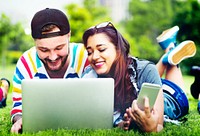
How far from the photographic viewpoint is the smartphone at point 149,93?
9.16 ft

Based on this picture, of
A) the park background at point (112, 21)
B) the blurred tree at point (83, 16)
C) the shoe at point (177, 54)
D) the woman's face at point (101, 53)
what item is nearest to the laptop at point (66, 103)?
the woman's face at point (101, 53)

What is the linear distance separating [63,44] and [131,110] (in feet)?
2.22

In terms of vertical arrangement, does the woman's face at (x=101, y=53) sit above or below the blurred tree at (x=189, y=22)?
below

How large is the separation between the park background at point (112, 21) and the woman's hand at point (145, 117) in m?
0.13

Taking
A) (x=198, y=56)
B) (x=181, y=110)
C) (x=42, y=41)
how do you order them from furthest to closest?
1. (x=198, y=56)
2. (x=181, y=110)
3. (x=42, y=41)

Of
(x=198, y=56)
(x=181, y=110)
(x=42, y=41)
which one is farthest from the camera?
(x=198, y=56)

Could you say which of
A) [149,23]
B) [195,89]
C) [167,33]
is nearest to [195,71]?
[195,89]

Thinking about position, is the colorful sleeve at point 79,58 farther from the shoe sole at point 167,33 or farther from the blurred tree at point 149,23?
the shoe sole at point 167,33

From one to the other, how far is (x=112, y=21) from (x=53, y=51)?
25.4 inches

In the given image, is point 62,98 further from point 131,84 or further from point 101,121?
point 131,84

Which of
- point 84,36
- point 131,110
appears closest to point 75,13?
point 84,36

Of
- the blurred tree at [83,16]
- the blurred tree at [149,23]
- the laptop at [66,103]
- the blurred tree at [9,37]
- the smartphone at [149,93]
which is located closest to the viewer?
the smartphone at [149,93]

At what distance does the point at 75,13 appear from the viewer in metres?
3.49

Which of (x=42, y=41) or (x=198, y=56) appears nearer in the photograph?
(x=42, y=41)
